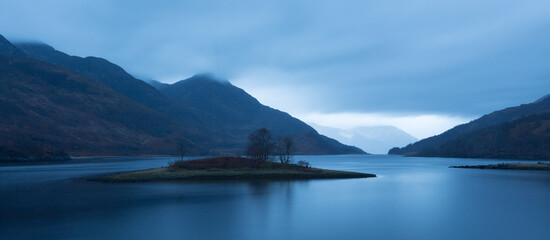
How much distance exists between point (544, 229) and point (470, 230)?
5022 millimetres

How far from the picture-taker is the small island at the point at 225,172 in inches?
2346

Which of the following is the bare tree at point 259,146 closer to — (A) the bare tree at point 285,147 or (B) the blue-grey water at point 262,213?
(A) the bare tree at point 285,147

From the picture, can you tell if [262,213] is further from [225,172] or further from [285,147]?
[285,147]

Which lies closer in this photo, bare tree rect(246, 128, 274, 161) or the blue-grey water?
the blue-grey water

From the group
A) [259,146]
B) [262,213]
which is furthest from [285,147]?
[262,213]

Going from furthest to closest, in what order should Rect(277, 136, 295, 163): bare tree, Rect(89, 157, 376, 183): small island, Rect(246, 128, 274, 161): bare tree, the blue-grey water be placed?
Rect(277, 136, 295, 163): bare tree, Rect(246, 128, 274, 161): bare tree, Rect(89, 157, 376, 183): small island, the blue-grey water

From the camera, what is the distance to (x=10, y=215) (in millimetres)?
29266

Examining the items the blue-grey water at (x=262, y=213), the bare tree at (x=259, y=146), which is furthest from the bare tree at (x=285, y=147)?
the blue-grey water at (x=262, y=213)

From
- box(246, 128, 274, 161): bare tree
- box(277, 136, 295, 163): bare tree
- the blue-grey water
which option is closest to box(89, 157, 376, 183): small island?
box(246, 128, 274, 161): bare tree

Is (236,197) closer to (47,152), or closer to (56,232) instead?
(56,232)

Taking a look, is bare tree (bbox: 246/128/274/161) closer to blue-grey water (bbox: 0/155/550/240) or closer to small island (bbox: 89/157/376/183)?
small island (bbox: 89/157/376/183)

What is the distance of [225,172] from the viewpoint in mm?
65125

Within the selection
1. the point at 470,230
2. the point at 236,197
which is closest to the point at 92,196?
the point at 236,197

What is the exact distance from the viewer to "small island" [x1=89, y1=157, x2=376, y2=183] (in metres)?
59.6
